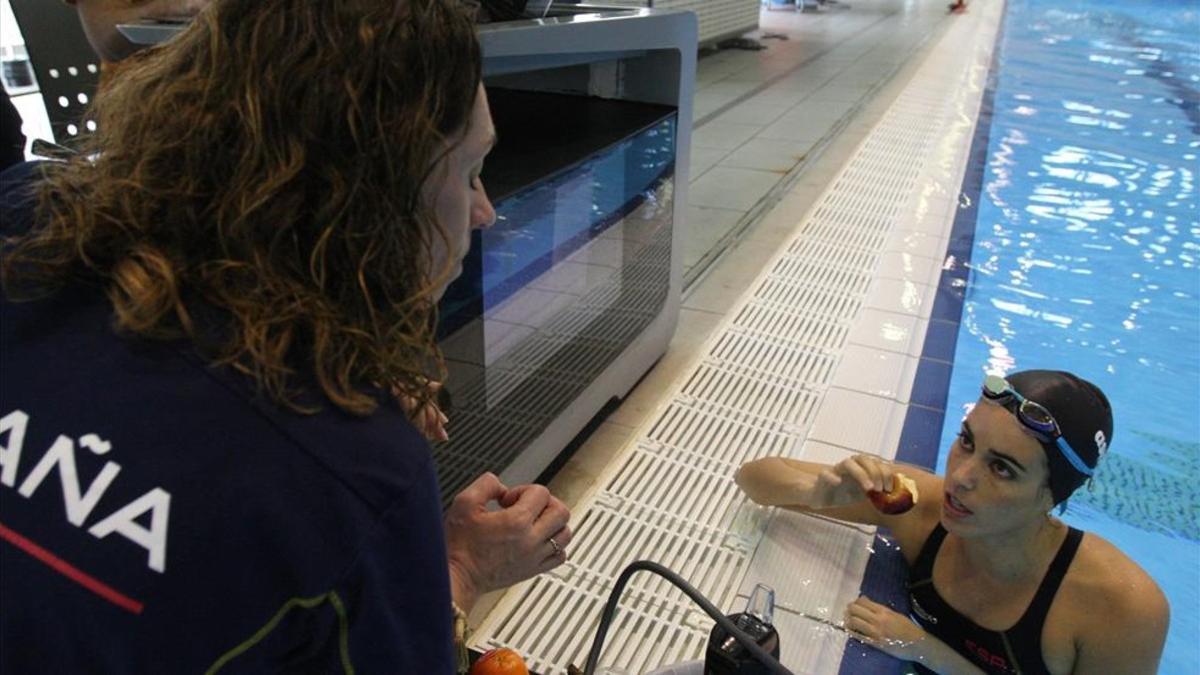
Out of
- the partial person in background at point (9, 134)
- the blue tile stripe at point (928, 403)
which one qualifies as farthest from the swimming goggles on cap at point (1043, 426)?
the partial person in background at point (9, 134)

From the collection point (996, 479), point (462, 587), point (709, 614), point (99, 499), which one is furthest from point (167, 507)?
point (996, 479)

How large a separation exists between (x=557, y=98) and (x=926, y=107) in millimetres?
5175

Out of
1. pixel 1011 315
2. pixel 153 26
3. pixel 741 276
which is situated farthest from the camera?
pixel 1011 315

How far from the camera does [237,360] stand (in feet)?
2.07

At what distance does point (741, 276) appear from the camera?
343cm

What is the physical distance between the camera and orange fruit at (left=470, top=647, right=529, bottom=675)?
1137mm

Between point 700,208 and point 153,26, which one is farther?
point 700,208

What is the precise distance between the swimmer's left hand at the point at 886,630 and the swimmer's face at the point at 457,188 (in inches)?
48.3

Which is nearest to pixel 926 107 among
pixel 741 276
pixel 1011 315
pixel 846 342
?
pixel 1011 315

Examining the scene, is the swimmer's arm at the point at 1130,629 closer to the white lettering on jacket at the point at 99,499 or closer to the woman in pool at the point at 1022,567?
the woman in pool at the point at 1022,567

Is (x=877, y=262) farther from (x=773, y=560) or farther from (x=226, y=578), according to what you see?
(x=226, y=578)

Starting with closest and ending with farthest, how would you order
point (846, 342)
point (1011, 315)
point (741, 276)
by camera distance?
point (846, 342), point (741, 276), point (1011, 315)

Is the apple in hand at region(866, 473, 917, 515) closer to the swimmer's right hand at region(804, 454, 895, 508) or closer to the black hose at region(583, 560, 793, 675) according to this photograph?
the swimmer's right hand at region(804, 454, 895, 508)

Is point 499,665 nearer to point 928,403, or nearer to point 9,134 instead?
point 9,134
